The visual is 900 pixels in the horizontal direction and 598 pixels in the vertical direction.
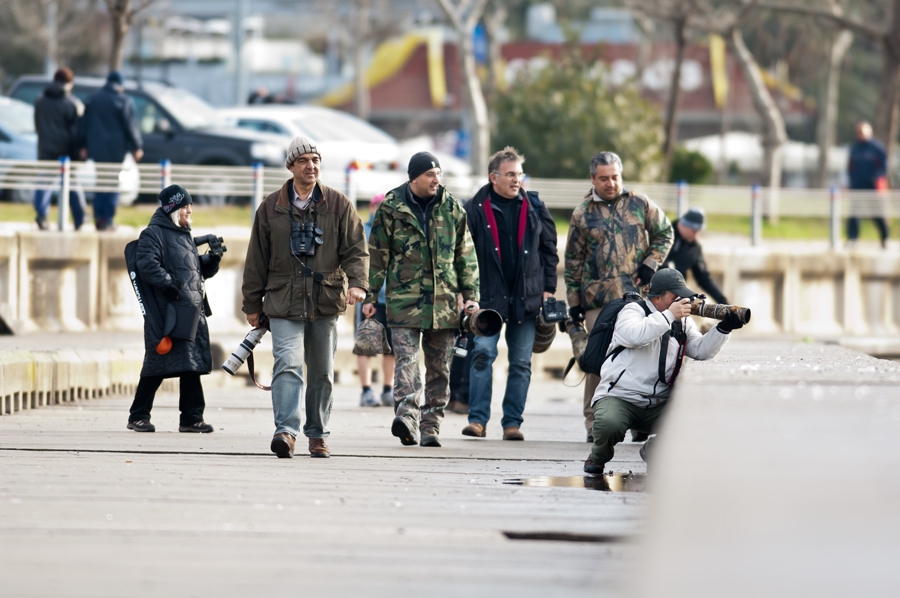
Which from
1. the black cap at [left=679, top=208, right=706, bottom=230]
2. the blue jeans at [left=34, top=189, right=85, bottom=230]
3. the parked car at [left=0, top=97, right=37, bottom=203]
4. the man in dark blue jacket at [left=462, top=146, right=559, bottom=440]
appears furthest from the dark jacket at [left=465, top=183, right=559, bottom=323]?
the parked car at [left=0, top=97, right=37, bottom=203]

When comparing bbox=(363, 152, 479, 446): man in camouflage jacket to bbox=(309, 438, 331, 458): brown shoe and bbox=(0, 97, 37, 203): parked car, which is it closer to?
bbox=(309, 438, 331, 458): brown shoe

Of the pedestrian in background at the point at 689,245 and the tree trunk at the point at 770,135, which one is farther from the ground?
the tree trunk at the point at 770,135

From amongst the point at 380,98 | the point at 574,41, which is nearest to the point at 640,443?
the point at 574,41

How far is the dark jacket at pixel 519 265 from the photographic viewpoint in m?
10.3

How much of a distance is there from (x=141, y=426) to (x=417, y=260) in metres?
2.22

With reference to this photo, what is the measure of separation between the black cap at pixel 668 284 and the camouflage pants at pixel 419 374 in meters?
1.75

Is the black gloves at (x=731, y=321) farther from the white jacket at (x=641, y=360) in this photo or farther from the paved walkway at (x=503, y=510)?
the paved walkway at (x=503, y=510)

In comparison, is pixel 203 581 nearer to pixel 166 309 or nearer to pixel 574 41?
pixel 166 309

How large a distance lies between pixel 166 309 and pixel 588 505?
3.93m

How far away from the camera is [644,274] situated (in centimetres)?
1008

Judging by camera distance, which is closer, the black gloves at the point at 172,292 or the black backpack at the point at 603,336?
the black backpack at the point at 603,336

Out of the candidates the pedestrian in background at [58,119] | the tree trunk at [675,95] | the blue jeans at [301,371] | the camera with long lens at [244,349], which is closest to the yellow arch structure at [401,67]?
the tree trunk at [675,95]

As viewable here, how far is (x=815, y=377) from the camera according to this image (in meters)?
6.84

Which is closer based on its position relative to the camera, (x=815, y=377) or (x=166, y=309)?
(x=815, y=377)
